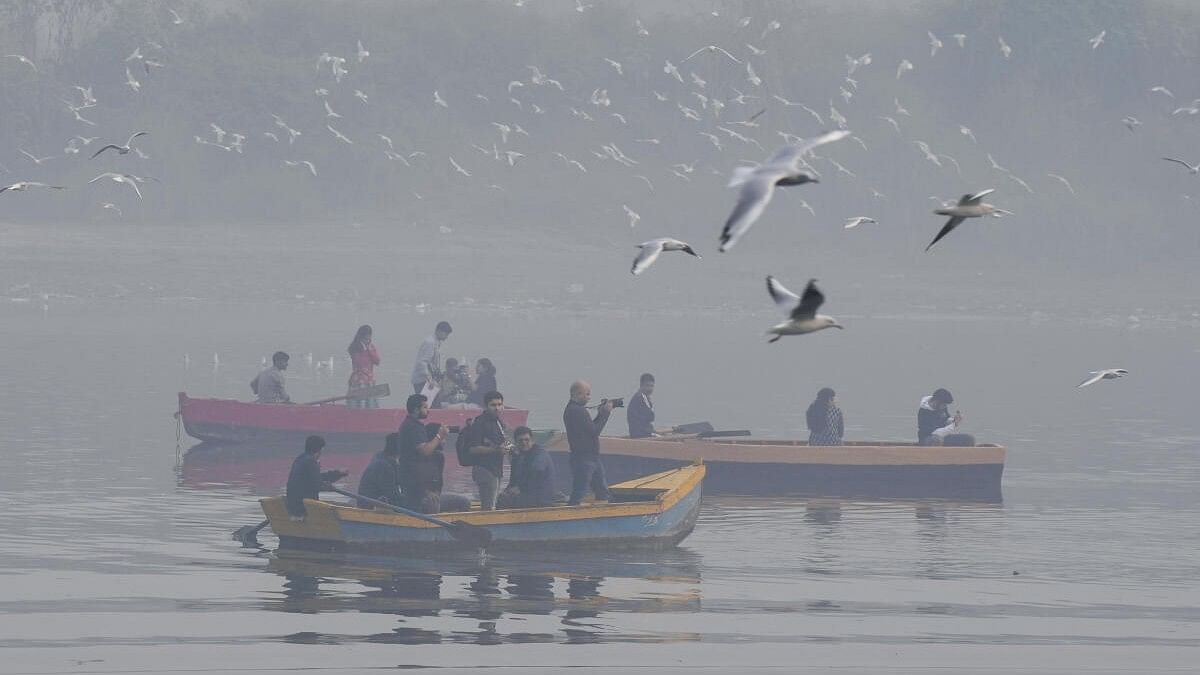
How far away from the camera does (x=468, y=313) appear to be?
319ft

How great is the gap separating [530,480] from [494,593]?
2.56 meters

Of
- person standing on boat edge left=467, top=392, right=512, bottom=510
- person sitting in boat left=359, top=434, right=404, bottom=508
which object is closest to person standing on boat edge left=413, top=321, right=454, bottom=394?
person standing on boat edge left=467, top=392, right=512, bottom=510

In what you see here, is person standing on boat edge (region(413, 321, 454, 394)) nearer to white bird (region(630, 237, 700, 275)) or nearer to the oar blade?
the oar blade

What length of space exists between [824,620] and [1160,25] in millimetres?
110479

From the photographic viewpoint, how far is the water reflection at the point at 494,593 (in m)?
20.9

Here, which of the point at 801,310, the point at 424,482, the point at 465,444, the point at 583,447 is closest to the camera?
the point at 801,310

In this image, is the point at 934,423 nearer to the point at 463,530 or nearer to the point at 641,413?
the point at 641,413

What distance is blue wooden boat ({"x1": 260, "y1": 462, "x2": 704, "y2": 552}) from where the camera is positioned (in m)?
24.9

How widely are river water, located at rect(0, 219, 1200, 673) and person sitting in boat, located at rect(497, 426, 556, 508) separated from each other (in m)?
0.77

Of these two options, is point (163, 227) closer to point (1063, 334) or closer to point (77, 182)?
point (77, 182)

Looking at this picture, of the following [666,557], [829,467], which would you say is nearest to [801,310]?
[666,557]

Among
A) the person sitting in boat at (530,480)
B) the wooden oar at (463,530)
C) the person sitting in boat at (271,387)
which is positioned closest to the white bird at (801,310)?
the wooden oar at (463,530)

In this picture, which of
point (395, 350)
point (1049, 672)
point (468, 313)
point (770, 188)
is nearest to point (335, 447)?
point (1049, 672)

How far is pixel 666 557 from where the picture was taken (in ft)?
85.3
